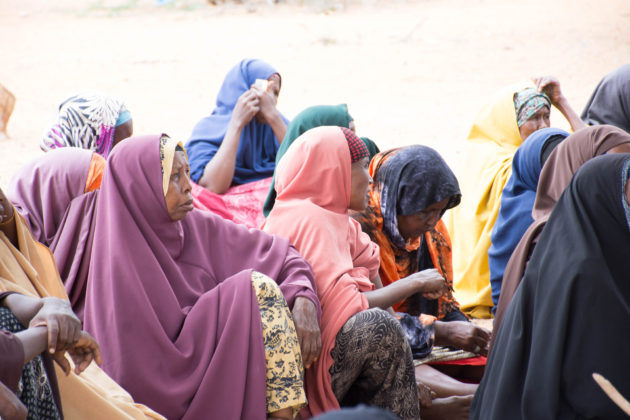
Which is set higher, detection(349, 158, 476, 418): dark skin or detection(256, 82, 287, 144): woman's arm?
detection(256, 82, 287, 144): woman's arm

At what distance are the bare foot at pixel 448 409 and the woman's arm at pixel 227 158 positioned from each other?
2.39 meters

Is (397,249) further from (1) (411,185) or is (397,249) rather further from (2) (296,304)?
(2) (296,304)

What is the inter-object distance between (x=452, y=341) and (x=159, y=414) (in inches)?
66.8

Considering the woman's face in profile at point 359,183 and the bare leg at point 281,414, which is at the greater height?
the woman's face in profile at point 359,183

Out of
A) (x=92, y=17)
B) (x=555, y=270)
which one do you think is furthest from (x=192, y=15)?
(x=555, y=270)

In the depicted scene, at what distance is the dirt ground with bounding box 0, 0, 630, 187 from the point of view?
10.9m

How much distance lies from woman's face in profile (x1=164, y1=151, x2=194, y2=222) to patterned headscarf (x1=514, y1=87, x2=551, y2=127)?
319 cm

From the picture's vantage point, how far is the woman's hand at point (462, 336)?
12.8 feet

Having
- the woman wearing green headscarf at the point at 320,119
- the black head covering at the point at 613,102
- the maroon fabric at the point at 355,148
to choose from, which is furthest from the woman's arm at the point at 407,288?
the black head covering at the point at 613,102

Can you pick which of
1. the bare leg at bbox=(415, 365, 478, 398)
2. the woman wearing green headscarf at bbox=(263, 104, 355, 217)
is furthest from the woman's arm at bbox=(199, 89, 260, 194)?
the bare leg at bbox=(415, 365, 478, 398)

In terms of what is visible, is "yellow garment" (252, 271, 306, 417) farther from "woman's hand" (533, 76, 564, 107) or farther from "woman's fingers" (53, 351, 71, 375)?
"woman's hand" (533, 76, 564, 107)

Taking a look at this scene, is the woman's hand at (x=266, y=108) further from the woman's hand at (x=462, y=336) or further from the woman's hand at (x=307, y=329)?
the woman's hand at (x=307, y=329)

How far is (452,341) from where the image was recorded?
3.92 metres

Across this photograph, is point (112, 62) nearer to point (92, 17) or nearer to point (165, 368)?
point (92, 17)
